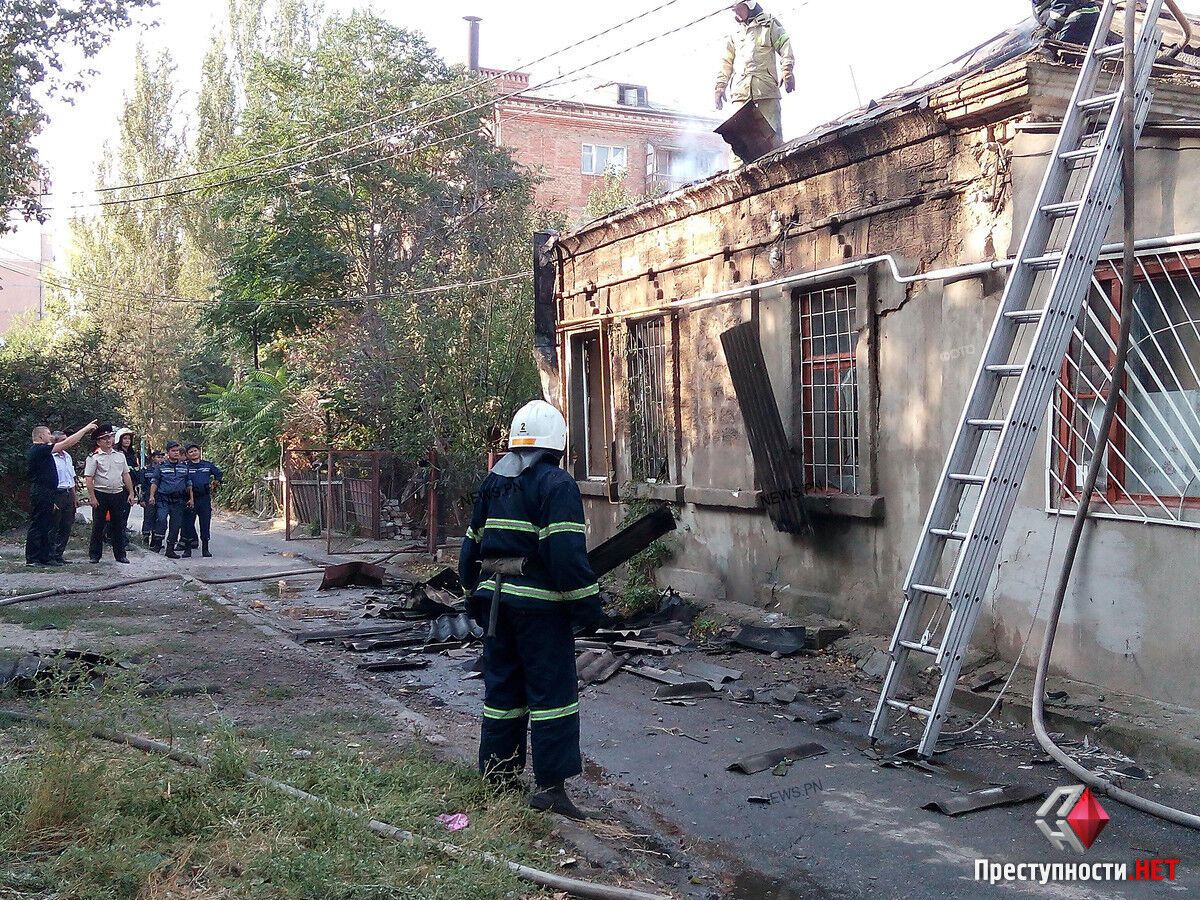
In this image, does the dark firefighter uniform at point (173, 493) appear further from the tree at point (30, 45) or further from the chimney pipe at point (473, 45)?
the chimney pipe at point (473, 45)

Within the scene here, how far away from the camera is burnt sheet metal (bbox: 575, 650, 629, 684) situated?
884 cm

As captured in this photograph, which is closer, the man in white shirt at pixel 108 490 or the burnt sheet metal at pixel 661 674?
the burnt sheet metal at pixel 661 674

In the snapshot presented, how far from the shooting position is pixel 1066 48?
7.70 metres

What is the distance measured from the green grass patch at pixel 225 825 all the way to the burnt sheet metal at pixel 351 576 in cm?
847

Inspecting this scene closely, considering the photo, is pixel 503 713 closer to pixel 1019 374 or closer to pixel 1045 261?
pixel 1019 374

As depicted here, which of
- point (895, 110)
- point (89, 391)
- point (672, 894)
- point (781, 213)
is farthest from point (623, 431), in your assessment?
point (89, 391)

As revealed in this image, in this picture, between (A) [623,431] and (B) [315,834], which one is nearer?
(B) [315,834]

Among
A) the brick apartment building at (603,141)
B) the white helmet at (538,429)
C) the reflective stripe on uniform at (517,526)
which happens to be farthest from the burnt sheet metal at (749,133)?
the brick apartment building at (603,141)

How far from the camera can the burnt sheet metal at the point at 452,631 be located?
1044cm

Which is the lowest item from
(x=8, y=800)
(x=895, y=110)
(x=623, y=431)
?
(x=8, y=800)

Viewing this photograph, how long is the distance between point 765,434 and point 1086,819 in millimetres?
5507

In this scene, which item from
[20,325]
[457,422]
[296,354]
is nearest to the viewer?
[457,422]

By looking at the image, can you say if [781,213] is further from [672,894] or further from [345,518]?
[345,518]

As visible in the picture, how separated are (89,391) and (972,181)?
1822cm
